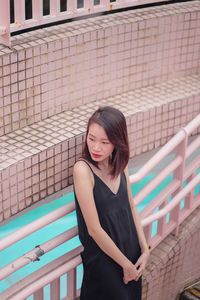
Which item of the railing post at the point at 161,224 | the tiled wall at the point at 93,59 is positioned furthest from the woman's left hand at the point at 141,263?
the tiled wall at the point at 93,59

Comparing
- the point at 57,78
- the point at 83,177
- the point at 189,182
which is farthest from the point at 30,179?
the point at 189,182

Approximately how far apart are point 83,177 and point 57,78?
0.87m

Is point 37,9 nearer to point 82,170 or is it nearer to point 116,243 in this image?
point 82,170

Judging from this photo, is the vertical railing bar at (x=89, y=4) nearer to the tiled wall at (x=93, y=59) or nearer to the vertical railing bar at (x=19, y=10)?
the tiled wall at (x=93, y=59)

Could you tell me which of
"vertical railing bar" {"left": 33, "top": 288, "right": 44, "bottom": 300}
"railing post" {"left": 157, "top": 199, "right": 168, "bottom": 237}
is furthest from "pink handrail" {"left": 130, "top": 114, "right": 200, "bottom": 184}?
"vertical railing bar" {"left": 33, "top": 288, "right": 44, "bottom": 300}

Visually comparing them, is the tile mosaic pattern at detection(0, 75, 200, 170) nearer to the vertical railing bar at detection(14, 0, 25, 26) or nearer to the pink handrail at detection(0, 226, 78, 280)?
the pink handrail at detection(0, 226, 78, 280)

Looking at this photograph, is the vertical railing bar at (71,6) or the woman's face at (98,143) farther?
the vertical railing bar at (71,6)

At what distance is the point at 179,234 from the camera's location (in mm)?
3971

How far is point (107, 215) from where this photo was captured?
9.49ft

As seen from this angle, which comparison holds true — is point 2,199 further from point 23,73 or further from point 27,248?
point 27,248

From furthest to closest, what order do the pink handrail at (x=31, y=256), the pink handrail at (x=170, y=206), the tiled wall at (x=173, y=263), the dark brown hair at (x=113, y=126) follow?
1. the tiled wall at (x=173, y=263)
2. the pink handrail at (x=170, y=206)
3. the dark brown hair at (x=113, y=126)
4. the pink handrail at (x=31, y=256)

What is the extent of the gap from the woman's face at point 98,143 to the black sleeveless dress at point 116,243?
0.12 meters

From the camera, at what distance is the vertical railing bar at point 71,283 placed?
10.4ft

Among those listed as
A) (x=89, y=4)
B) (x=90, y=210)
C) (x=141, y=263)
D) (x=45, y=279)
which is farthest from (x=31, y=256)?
(x=89, y=4)
